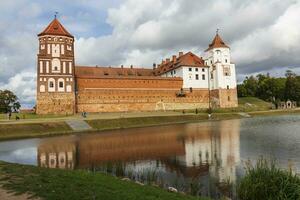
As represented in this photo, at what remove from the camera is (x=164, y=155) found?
18484 millimetres

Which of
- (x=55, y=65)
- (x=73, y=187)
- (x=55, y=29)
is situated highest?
(x=55, y=29)

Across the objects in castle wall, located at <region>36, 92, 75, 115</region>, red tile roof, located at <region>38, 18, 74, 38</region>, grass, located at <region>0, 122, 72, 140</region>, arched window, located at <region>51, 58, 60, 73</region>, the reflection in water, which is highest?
red tile roof, located at <region>38, 18, 74, 38</region>

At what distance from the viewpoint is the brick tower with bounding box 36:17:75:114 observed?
5481cm

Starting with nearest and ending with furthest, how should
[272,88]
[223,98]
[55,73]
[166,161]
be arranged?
[166,161] < [55,73] < [223,98] < [272,88]

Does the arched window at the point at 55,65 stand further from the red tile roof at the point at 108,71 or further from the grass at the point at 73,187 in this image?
the grass at the point at 73,187

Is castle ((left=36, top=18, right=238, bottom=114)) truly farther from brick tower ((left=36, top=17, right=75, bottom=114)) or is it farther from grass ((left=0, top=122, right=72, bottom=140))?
grass ((left=0, top=122, right=72, bottom=140))

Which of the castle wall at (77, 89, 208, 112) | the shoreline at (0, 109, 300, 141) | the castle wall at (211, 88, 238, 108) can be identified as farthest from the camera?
the castle wall at (211, 88, 238, 108)

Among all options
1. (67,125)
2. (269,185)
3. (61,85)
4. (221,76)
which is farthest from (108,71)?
(269,185)

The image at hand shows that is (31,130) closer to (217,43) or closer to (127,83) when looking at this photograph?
(127,83)

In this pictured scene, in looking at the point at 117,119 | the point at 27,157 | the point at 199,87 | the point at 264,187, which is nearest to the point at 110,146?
the point at 27,157

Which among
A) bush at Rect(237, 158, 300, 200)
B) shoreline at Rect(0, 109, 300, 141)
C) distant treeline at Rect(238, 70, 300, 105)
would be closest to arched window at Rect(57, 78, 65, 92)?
shoreline at Rect(0, 109, 300, 141)

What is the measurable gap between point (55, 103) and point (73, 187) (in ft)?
159

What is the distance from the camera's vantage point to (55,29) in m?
56.4

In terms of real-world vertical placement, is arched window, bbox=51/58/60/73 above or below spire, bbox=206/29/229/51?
below
